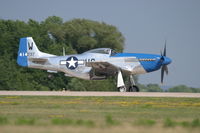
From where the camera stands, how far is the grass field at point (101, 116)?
13.4m

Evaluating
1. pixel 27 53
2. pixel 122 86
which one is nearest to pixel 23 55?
pixel 27 53

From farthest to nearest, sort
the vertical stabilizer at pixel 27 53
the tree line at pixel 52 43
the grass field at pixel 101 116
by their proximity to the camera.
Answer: the tree line at pixel 52 43 → the vertical stabilizer at pixel 27 53 → the grass field at pixel 101 116

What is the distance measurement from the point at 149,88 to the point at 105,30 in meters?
21.2

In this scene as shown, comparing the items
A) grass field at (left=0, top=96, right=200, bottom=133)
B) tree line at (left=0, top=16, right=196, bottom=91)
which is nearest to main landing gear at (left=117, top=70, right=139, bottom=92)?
grass field at (left=0, top=96, right=200, bottom=133)

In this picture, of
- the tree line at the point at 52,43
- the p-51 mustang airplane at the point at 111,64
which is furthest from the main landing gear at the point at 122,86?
the tree line at the point at 52,43

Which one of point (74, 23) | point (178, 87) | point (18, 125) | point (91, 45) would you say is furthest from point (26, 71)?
point (18, 125)

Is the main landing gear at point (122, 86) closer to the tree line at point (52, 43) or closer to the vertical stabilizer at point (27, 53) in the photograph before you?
the vertical stabilizer at point (27, 53)

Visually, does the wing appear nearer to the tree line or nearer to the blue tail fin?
the blue tail fin

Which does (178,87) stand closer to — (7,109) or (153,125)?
(7,109)

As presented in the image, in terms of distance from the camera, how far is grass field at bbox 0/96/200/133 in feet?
44.0

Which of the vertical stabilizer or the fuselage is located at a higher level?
the vertical stabilizer

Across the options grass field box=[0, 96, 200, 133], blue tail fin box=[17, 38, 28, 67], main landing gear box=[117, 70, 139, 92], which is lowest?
grass field box=[0, 96, 200, 133]

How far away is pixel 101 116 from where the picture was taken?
711 inches

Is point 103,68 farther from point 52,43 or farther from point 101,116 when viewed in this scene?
point 52,43
